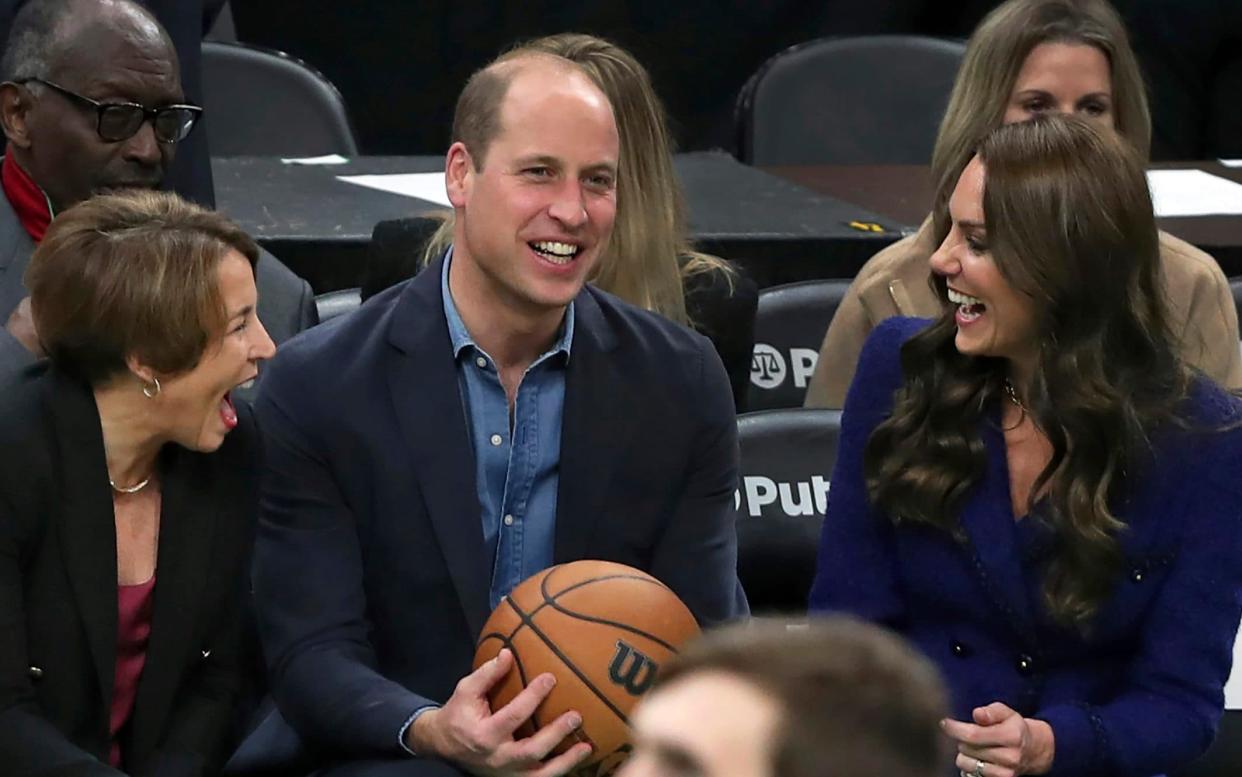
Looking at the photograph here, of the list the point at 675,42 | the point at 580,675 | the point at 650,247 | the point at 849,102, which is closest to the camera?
the point at 580,675

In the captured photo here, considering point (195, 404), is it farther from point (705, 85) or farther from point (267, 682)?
point (705, 85)

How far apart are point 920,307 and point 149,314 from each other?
5.03 ft

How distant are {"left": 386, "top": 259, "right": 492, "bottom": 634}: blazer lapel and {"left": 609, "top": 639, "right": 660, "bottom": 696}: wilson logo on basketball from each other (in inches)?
16.5

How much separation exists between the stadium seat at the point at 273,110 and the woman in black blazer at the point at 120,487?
2637 mm

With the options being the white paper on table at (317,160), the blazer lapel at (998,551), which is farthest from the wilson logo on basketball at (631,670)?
the white paper on table at (317,160)

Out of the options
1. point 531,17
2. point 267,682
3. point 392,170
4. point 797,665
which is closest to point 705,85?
point 531,17

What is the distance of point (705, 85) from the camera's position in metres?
6.93

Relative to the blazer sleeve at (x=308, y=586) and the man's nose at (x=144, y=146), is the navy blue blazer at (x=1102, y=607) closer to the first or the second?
the blazer sleeve at (x=308, y=586)

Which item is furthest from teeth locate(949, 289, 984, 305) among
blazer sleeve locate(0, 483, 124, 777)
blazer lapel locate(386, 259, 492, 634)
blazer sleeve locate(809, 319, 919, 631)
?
blazer sleeve locate(0, 483, 124, 777)

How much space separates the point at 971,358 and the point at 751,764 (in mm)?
1898

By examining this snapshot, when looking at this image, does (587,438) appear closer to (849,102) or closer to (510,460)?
(510,460)

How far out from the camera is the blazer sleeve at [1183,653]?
2.84 metres

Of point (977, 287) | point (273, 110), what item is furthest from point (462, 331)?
point (273, 110)

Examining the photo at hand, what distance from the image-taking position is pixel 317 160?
215 inches
